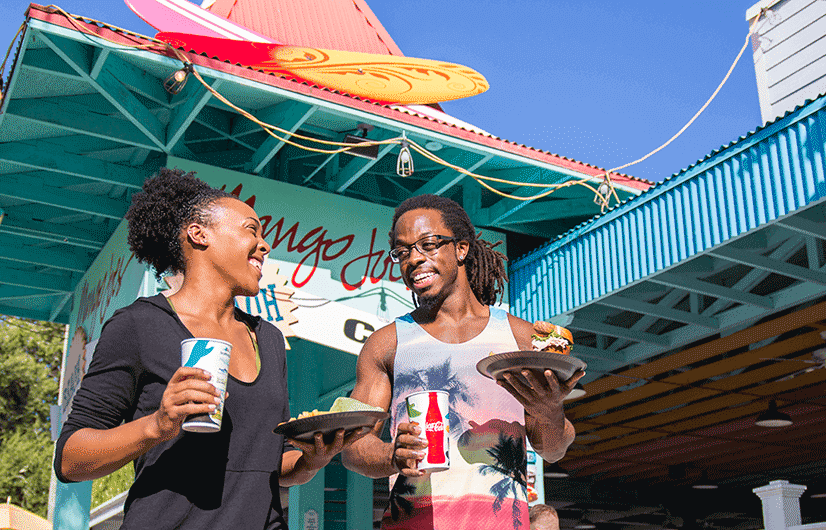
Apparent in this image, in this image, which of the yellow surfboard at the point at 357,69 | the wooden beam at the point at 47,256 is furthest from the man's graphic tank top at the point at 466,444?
the wooden beam at the point at 47,256

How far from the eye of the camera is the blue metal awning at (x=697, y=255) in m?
7.30

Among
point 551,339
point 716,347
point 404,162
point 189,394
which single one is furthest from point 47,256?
point 189,394

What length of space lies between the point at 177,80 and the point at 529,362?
6.66 metres

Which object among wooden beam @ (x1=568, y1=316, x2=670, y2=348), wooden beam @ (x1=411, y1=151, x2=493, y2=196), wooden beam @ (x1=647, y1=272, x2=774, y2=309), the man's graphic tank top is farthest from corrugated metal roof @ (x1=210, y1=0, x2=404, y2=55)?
the man's graphic tank top

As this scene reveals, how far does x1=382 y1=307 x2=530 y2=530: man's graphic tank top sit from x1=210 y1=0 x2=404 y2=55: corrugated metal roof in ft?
32.4

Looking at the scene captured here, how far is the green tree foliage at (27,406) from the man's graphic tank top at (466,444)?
84.7ft

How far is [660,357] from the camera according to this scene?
11.8 metres

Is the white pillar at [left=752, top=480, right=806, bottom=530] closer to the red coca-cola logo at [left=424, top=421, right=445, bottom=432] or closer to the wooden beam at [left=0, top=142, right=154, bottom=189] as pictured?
the wooden beam at [left=0, top=142, right=154, bottom=189]

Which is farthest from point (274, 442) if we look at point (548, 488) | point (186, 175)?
point (548, 488)

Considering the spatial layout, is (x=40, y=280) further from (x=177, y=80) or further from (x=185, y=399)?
(x=185, y=399)

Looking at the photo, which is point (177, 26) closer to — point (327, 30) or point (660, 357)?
point (327, 30)

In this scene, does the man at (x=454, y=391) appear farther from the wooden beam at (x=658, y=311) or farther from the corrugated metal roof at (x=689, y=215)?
the wooden beam at (x=658, y=311)

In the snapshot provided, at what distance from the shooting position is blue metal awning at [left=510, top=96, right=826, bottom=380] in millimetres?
7305

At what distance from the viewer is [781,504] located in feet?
36.7
